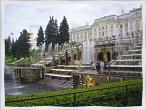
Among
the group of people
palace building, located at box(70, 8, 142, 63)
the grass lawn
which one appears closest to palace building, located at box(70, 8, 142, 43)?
palace building, located at box(70, 8, 142, 63)

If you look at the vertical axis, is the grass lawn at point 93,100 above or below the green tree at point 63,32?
below

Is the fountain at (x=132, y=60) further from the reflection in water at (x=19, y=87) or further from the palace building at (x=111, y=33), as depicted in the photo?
the reflection in water at (x=19, y=87)

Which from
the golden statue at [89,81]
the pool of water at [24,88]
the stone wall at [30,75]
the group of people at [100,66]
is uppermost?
the group of people at [100,66]

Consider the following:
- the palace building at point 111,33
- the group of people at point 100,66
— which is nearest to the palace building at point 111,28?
the palace building at point 111,33

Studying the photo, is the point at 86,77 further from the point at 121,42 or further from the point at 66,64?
the point at 121,42

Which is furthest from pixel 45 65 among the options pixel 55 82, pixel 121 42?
pixel 121 42
